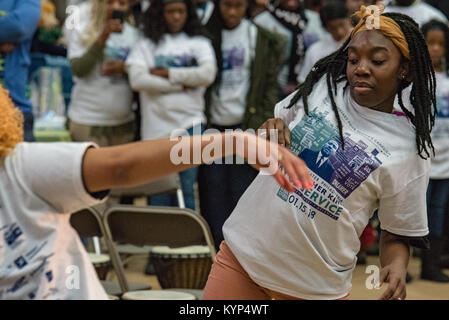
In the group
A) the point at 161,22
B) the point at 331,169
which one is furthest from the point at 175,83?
the point at 331,169

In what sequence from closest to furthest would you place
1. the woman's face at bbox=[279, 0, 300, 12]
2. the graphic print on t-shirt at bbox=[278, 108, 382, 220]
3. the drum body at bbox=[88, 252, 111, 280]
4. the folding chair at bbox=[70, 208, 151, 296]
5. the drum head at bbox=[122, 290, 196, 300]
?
1. the graphic print on t-shirt at bbox=[278, 108, 382, 220]
2. the drum head at bbox=[122, 290, 196, 300]
3. the folding chair at bbox=[70, 208, 151, 296]
4. the drum body at bbox=[88, 252, 111, 280]
5. the woman's face at bbox=[279, 0, 300, 12]

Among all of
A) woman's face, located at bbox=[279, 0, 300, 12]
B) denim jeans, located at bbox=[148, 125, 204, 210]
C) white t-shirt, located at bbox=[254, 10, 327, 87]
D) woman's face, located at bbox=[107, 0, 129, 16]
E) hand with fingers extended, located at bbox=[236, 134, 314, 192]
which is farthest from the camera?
woman's face, located at bbox=[279, 0, 300, 12]

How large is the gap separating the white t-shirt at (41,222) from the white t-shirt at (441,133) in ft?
14.2

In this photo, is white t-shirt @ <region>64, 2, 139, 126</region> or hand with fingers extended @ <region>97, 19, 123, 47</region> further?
white t-shirt @ <region>64, 2, 139, 126</region>

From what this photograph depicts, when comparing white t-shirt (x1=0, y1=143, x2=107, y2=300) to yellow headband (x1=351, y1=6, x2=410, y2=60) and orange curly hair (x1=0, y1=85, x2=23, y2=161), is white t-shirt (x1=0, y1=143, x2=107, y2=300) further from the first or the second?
yellow headband (x1=351, y1=6, x2=410, y2=60)

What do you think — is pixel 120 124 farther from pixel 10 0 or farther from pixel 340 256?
pixel 340 256

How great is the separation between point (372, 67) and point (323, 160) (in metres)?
0.35

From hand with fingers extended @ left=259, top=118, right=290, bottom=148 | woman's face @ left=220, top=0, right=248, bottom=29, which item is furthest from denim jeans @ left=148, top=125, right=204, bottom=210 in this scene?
hand with fingers extended @ left=259, top=118, right=290, bottom=148

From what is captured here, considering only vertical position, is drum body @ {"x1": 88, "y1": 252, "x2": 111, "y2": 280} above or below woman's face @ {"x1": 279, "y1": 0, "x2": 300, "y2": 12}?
below

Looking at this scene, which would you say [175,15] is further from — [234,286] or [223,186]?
A: [234,286]

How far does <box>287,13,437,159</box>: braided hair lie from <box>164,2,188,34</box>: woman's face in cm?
292

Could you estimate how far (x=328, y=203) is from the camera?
267 centimetres

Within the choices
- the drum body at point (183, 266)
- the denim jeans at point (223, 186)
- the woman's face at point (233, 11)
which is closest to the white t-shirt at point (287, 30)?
the woman's face at point (233, 11)

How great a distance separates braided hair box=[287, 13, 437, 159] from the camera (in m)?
2.77
